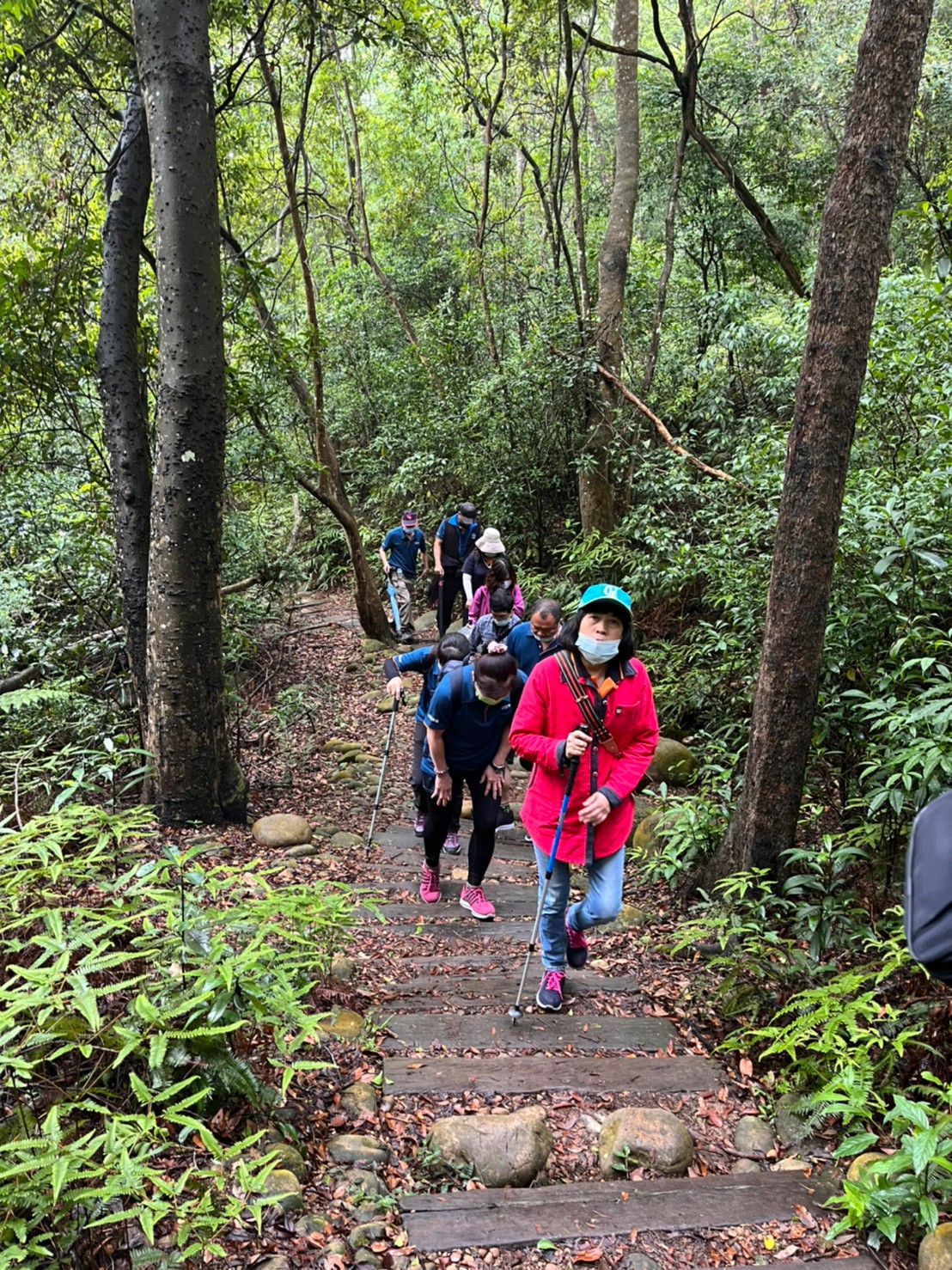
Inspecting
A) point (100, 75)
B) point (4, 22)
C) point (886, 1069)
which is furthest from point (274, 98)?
point (886, 1069)

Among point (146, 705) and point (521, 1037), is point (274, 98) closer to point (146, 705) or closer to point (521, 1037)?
point (146, 705)

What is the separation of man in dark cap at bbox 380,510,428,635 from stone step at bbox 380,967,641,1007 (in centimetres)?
798

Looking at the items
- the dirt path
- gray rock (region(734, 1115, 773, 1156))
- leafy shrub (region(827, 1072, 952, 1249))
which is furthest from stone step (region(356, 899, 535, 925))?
leafy shrub (region(827, 1072, 952, 1249))

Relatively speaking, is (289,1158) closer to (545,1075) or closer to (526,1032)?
(545,1075)

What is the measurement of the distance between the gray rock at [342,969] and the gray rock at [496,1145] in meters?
1.17

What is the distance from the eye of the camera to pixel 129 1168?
2.15 metres

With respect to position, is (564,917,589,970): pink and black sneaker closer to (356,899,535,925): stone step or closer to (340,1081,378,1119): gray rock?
(356,899,535,925): stone step

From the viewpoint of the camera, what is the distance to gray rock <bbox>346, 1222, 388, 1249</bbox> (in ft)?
8.29

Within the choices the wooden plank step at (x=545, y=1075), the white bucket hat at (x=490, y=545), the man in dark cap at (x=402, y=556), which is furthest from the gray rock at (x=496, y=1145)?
the man in dark cap at (x=402, y=556)

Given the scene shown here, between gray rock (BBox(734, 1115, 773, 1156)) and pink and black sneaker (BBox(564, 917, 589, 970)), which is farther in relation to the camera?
pink and black sneaker (BBox(564, 917, 589, 970))

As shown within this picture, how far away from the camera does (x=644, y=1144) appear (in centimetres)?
321

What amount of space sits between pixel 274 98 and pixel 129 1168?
34.9 feet

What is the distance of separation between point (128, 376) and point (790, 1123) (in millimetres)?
6373

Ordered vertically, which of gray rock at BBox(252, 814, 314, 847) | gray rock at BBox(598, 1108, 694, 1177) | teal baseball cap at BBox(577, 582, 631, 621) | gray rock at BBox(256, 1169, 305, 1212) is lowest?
gray rock at BBox(598, 1108, 694, 1177)
